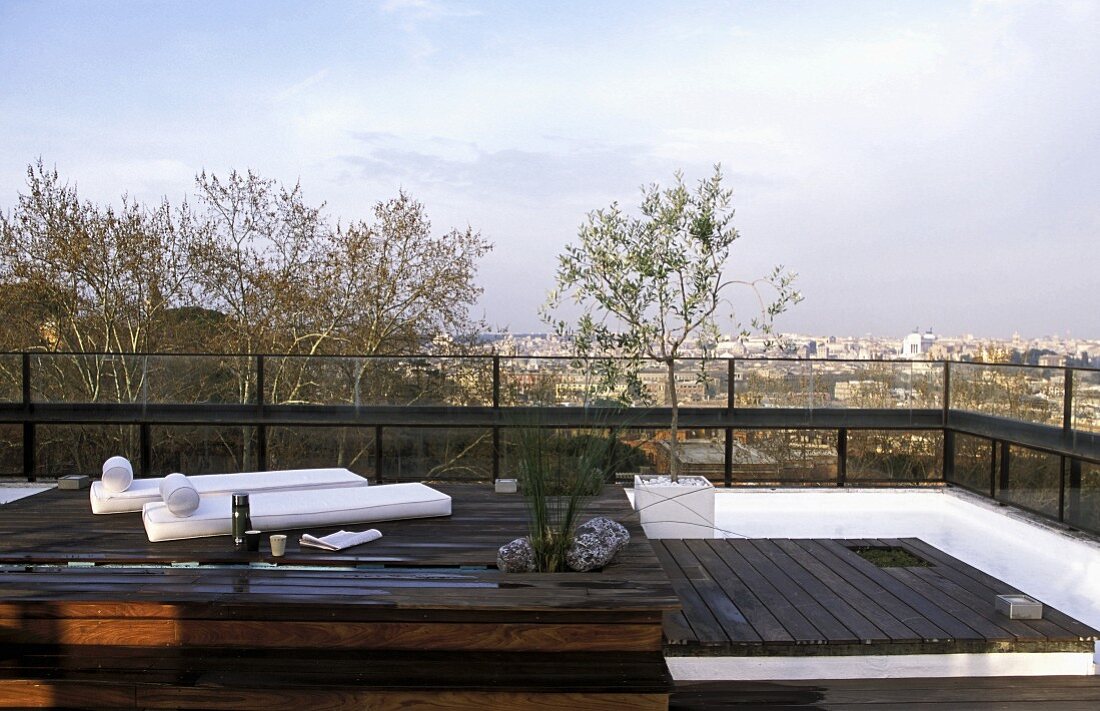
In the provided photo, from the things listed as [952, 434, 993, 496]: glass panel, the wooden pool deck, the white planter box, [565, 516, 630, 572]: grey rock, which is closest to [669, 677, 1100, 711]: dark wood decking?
the wooden pool deck

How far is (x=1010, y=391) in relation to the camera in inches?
244

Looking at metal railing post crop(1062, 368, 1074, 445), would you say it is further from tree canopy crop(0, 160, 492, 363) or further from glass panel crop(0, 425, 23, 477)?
glass panel crop(0, 425, 23, 477)

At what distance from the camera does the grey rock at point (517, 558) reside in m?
3.25

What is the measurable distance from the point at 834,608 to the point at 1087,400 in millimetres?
3120

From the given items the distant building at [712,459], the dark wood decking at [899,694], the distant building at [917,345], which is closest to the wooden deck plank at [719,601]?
the dark wood decking at [899,694]

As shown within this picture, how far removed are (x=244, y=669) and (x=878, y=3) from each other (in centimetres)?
907

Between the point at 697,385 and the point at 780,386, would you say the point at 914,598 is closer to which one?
the point at 697,385

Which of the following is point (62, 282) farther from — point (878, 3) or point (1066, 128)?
point (1066, 128)

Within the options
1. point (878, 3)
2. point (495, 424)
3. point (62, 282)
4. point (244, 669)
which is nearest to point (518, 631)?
point (244, 669)

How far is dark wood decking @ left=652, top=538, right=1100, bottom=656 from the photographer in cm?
316

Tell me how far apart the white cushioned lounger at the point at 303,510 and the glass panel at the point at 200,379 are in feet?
8.73

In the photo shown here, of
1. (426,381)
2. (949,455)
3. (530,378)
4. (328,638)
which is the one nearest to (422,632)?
(328,638)

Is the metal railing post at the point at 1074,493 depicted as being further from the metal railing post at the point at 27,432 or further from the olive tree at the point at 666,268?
the metal railing post at the point at 27,432

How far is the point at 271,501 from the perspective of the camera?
4172 mm
